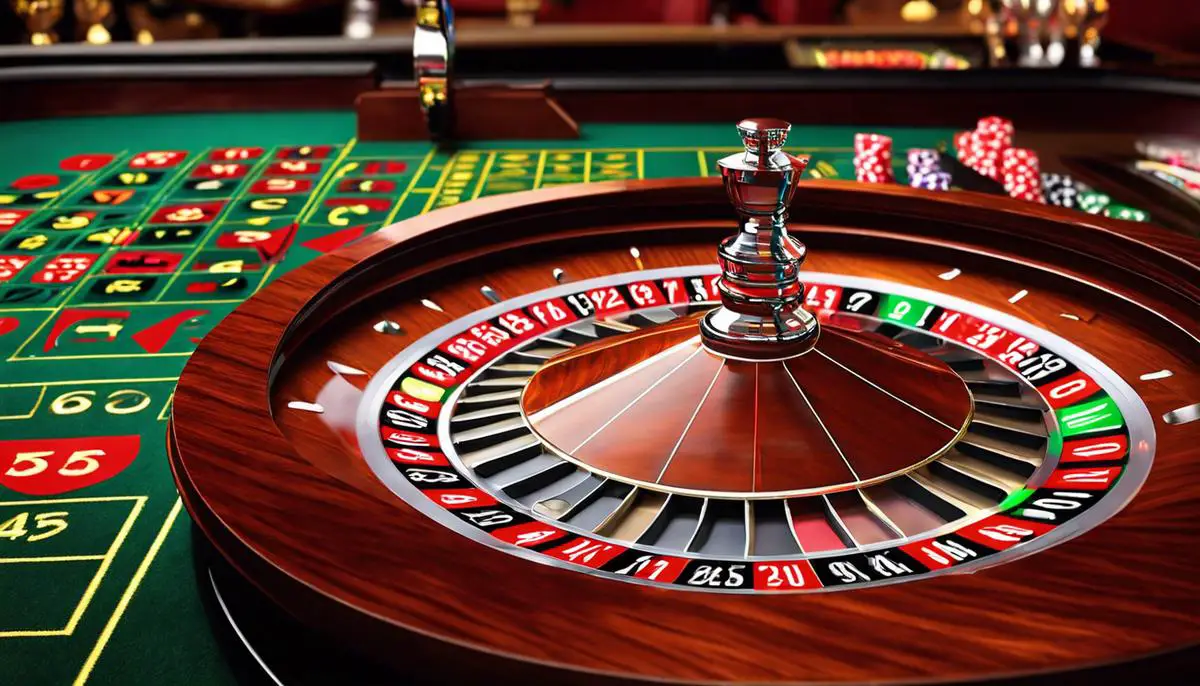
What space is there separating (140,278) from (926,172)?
1820 mm

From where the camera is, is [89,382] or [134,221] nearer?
[89,382]

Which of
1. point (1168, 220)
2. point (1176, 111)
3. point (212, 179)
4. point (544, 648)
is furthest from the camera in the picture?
point (1176, 111)

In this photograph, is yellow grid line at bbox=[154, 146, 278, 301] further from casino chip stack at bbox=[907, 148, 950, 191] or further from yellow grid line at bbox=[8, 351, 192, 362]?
casino chip stack at bbox=[907, 148, 950, 191]

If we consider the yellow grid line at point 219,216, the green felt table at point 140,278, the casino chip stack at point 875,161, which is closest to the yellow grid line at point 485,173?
the green felt table at point 140,278

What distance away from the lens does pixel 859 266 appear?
1876mm

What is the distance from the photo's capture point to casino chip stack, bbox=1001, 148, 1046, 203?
9.36 ft

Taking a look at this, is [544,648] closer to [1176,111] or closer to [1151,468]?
[1151,468]

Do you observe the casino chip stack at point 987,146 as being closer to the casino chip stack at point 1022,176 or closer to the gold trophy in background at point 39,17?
the casino chip stack at point 1022,176

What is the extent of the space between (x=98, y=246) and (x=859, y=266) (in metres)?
1.66

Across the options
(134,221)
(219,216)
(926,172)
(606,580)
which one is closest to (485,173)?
(219,216)

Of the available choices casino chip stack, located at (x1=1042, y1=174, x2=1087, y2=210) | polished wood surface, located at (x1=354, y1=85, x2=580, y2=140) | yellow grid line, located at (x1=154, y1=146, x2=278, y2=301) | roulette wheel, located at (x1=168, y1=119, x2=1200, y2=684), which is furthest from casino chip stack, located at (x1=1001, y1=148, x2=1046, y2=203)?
yellow grid line, located at (x1=154, y1=146, x2=278, y2=301)

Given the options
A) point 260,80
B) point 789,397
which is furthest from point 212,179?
point 789,397

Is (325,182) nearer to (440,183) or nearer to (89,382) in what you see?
(440,183)

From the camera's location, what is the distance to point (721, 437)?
4.10ft
